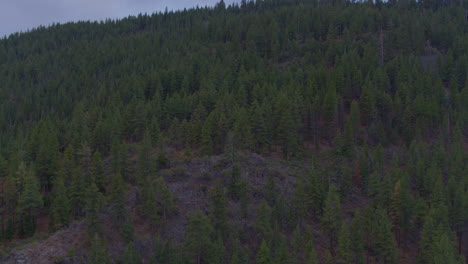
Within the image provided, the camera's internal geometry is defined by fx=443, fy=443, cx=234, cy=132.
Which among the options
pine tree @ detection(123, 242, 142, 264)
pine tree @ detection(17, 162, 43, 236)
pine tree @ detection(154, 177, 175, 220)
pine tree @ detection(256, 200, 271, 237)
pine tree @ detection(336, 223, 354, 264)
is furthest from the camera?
pine tree @ detection(17, 162, 43, 236)

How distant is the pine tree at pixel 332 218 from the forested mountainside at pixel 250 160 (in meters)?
0.23

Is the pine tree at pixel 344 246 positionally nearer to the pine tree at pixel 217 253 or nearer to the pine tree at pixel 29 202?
the pine tree at pixel 217 253

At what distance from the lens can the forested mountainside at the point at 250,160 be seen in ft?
179

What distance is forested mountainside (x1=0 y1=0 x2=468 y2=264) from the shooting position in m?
54.6

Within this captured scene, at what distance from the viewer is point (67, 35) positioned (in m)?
195

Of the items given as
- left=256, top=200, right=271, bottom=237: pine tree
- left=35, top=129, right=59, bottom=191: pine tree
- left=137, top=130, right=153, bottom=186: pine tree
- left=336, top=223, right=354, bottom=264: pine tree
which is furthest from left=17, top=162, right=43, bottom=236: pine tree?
left=336, top=223, right=354, bottom=264: pine tree

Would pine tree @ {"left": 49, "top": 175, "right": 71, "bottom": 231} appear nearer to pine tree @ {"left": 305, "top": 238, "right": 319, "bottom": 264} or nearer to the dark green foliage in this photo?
the dark green foliage

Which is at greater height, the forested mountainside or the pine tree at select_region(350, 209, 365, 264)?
the forested mountainside

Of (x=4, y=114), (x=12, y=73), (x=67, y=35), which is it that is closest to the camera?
(x=4, y=114)

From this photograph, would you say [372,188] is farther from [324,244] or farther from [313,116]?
[313,116]

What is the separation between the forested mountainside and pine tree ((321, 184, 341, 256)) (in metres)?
0.23

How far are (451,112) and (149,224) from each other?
66.4 meters

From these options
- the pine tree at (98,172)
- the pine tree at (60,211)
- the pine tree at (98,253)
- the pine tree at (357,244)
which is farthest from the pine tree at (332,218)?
the pine tree at (60,211)

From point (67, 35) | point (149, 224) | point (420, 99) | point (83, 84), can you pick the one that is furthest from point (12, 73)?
point (420, 99)
